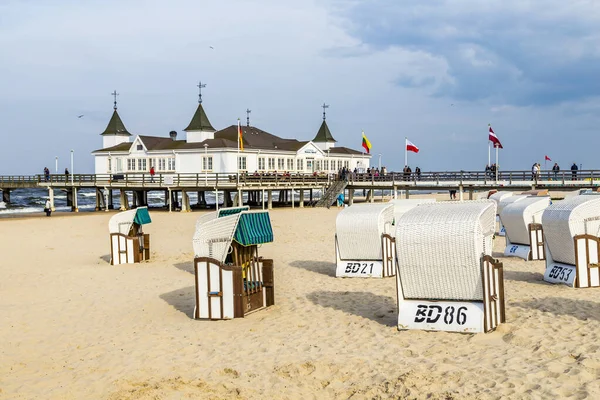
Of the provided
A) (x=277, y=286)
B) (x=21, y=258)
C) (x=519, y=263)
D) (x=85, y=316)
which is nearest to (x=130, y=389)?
(x=85, y=316)

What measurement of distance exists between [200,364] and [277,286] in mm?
5431

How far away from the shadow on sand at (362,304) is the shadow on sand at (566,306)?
207cm

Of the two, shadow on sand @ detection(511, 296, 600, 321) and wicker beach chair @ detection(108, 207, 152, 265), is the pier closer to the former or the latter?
wicker beach chair @ detection(108, 207, 152, 265)

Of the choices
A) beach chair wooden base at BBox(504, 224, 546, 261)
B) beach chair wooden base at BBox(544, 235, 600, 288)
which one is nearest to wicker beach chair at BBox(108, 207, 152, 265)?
beach chair wooden base at BBox(504, 224, 546, 261)

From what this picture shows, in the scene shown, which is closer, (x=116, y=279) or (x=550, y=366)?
(x=550, y=366)

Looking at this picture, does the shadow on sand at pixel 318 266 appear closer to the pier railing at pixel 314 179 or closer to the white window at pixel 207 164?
the pier railing at pixel 314 179

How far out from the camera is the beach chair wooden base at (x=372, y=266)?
14.2 metres

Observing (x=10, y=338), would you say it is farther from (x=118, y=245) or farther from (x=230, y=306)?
(x=118, y=245)

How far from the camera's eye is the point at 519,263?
15.7 meters

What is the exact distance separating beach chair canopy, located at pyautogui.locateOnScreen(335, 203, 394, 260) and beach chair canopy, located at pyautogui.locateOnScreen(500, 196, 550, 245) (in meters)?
3.95

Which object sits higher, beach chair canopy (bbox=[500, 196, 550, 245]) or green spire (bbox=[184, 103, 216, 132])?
green spire (bbox=[184, 103, 216, 132])

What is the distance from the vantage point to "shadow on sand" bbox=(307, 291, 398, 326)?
33.6 ft

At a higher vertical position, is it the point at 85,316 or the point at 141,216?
the point at 141,216

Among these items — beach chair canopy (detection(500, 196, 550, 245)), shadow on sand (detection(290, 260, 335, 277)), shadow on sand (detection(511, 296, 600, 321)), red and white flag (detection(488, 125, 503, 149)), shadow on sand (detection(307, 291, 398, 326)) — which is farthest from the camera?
red and white flag (detection(488, 125, 503, 149))
